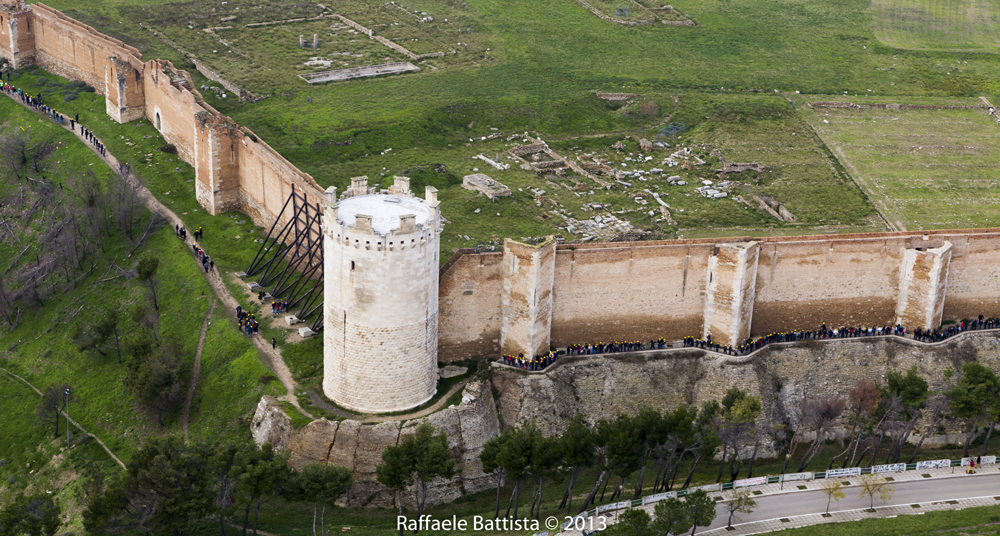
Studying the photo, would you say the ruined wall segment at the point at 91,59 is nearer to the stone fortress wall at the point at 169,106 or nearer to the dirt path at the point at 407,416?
the stone fortress wall at the point at 169,106

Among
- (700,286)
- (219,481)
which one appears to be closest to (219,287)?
(219,481)

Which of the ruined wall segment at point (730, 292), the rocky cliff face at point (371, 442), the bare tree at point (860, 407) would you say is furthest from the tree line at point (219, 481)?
the bare tree at point (860, 407)

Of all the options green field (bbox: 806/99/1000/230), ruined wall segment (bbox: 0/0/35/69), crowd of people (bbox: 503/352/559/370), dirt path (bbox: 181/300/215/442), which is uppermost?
ruined wall segment (bbox: 0/0/35/69)

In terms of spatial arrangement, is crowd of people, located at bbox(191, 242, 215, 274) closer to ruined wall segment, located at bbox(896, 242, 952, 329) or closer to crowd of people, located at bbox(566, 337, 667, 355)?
crowd of people, located at bbox(566, 337, 667, 355)

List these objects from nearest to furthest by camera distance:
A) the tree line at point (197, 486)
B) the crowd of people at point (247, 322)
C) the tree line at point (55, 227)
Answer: the tree line at point (197, 486)
the crowd of people at point (247, 322)
the tree line at point (55, 227)

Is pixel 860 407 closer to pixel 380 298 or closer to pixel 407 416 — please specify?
pixel 407 416

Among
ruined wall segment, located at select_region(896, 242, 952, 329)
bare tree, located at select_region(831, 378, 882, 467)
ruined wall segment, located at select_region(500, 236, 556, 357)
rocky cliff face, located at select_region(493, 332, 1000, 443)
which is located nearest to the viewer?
ruined wall segment, located at select_region(500, 236, 556, 357)

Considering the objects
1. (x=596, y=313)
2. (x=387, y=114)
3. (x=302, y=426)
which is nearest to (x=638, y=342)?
(x=596, y=313)

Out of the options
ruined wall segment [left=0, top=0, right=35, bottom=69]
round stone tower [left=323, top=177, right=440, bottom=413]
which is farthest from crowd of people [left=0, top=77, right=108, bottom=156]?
round stone tower [left=323, top=177, right=440, bottom=413]
